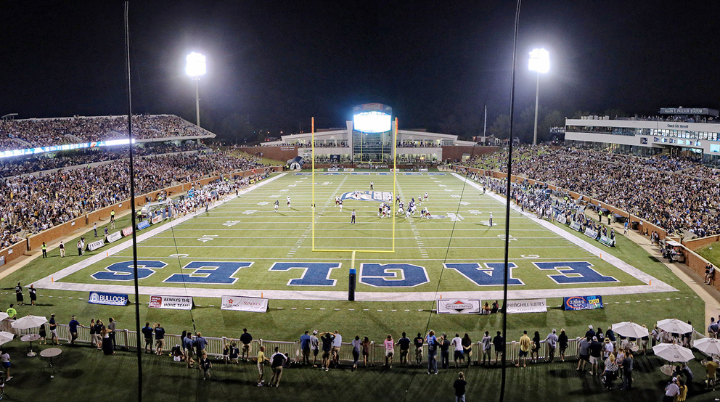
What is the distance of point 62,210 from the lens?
3050cm

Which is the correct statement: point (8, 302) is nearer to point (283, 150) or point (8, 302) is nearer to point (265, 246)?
point (265, 246)

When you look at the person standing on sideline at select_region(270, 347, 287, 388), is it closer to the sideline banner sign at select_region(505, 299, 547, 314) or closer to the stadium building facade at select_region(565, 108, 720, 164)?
the sideline banner sign at select_region(505, 299, 547, 314)

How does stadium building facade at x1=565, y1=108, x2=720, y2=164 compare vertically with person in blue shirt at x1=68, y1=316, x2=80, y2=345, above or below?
above

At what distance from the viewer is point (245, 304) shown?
626 inches

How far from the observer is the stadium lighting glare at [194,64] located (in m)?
71.2

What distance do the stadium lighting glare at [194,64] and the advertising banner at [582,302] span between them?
2676 inches

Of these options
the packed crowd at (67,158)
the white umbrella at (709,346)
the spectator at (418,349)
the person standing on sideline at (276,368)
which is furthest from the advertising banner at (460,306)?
the packed crowd at (67,158)

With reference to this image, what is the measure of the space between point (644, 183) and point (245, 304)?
33.2m

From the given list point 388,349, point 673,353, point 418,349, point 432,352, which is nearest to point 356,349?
point 388,349

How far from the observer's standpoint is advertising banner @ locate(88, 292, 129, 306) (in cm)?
1656

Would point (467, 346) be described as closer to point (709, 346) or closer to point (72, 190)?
point (709, 346)

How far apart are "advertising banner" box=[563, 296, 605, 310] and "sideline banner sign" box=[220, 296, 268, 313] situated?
10056 mm

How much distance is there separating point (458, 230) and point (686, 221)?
1242 cm

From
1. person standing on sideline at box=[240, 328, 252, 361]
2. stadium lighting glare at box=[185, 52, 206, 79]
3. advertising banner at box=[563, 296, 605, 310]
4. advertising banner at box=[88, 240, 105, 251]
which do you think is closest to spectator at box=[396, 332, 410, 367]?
person standing on sideline at box=[240, 328, 252, 361]
